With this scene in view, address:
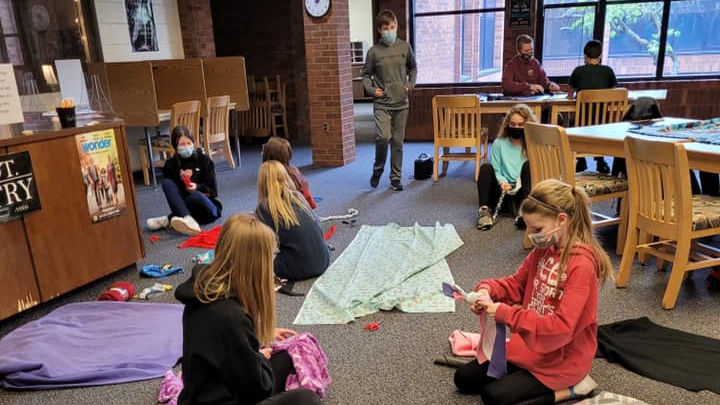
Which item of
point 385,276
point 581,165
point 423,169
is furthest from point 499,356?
point 581,165

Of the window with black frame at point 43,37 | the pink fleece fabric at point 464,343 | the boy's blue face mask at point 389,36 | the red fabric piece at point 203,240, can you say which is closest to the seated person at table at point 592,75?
the boy's blue face mask at point 389,36

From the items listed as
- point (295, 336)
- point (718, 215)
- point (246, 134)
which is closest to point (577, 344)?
point (295, 336)

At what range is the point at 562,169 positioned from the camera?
10.5ft

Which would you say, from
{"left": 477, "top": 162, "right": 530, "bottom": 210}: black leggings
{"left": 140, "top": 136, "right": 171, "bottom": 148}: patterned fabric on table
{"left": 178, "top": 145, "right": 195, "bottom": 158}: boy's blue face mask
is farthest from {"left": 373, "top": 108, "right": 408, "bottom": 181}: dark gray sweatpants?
{"left": 140, "top": 136, "right": 171, "bottom": 148}: patterned fabric on table

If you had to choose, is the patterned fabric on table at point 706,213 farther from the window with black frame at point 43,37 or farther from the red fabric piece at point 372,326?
the window with black frame at point 43,37

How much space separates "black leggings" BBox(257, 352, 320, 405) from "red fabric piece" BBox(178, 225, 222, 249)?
201 centimetres

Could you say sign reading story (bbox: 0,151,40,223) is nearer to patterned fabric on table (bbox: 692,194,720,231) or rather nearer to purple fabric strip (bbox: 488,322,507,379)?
purple fabric strip (bbox: 488,322,507,379)

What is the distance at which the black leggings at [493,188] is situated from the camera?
165 inches

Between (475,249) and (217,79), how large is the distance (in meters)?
4.50

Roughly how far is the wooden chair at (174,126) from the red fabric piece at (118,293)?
2.59m

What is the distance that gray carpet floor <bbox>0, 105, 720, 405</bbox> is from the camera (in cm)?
218

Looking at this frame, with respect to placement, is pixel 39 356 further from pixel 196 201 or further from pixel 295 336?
pixel 196 201

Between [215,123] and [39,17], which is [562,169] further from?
[39,17]

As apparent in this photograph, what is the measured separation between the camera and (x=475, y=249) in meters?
3.66
